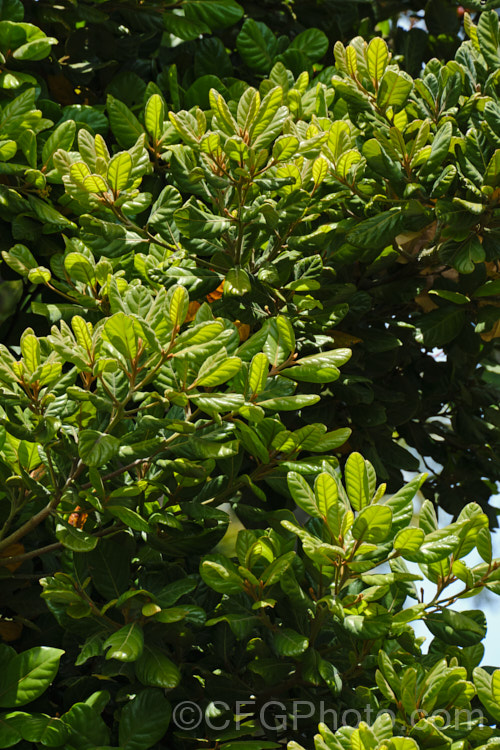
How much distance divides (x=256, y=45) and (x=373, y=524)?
1212 mm

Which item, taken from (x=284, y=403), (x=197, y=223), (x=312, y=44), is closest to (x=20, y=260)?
(x=197, y=223)

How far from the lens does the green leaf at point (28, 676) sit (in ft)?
3.19

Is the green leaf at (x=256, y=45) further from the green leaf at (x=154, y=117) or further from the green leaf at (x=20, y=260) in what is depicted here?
the green leaf at (x=20, y=260)

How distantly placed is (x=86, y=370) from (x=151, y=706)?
460mm

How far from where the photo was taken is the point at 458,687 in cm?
94

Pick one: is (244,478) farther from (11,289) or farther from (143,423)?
(11,289)

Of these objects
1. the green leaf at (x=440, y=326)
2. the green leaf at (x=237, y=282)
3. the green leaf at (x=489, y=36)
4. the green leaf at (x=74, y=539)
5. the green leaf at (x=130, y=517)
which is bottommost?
the green leaf at (x=74, y=539)

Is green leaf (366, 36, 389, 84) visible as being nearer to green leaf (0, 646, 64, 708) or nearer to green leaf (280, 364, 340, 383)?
green leaf (280, 364, 340, 383)

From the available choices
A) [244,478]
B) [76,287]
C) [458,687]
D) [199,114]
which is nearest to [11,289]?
[76,287]

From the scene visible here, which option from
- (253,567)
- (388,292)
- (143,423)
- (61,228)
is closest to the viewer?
(143,423)

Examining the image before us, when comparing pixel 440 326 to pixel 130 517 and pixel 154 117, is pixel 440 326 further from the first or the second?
pixel 130 517

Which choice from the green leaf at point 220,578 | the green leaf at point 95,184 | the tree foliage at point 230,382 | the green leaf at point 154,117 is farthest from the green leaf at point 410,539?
the green leaf at point 154,117

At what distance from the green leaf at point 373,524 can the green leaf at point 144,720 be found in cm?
36

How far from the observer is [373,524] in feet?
2.96
